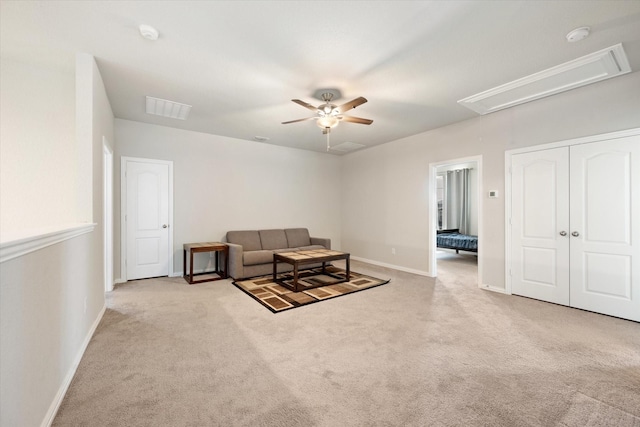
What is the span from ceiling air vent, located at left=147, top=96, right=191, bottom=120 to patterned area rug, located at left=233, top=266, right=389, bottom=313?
278 cm

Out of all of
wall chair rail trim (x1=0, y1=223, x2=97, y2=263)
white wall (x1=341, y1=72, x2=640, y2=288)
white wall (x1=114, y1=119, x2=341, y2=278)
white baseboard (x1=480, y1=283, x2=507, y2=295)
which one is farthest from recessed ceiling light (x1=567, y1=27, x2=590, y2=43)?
white wall (x1=114, y1=119, x2=341, y2=278)

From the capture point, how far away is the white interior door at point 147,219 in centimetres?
459

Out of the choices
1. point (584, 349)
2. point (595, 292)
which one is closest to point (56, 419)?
point (584, 349)

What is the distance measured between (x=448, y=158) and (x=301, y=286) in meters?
3.33

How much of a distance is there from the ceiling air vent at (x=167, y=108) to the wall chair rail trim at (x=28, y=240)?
2411 mm

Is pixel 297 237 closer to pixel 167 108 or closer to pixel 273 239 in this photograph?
pixel 273 239

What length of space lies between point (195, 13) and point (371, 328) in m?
3.20

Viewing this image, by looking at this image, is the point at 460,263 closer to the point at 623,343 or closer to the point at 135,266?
the point at 623,343

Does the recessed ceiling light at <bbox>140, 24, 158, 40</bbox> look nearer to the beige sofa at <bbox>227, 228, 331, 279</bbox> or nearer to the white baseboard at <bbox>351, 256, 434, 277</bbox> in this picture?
the beige sofa at <bbox>227, 228, 331, 279</bbox>

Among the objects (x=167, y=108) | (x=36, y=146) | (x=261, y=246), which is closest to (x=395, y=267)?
(x=261, y=246)

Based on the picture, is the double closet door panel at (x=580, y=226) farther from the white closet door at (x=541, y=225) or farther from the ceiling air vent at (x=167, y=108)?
the ceiling air vent at (x=167, y=108)

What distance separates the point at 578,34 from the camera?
231cm

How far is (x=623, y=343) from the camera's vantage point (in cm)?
254

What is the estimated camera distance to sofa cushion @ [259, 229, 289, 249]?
18.7 feet
